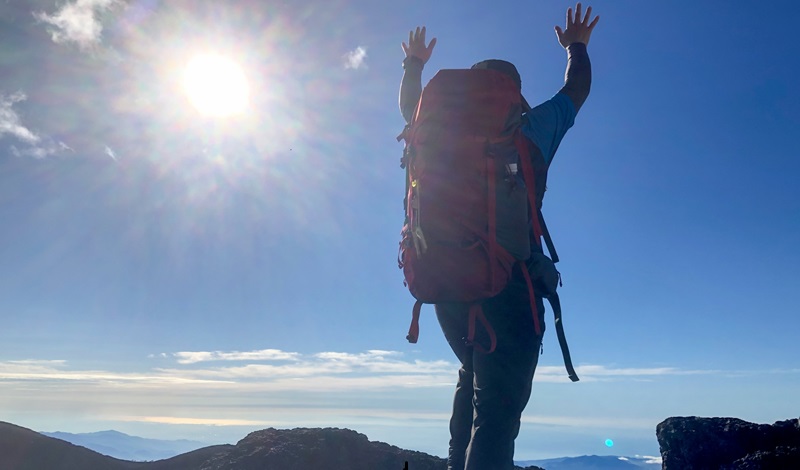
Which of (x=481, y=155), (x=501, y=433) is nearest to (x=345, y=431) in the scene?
(x=501, y=433)

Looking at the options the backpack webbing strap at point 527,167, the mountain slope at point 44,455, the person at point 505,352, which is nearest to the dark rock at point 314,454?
the mountain slope at point 44,455

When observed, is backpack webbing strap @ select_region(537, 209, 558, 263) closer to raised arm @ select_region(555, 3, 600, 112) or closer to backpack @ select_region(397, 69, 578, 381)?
backpack @ select_region(397, 69, 578, 381)

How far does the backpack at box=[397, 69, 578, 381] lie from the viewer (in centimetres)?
485

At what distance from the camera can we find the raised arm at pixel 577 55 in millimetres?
5906

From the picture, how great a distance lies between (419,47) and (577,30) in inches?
75.4

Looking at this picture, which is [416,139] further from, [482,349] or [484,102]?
[482,349]

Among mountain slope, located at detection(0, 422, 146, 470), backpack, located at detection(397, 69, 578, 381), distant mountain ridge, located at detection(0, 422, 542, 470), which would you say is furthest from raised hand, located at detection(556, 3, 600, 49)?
mountain slope, located at detection(0, 422, 146, 470)

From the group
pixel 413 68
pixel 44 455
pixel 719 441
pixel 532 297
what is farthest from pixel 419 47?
pixel 44 455

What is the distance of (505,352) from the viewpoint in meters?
4.86

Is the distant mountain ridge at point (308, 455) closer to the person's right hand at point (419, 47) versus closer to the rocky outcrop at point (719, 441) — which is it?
the rocky outcrop at point (719, 441)

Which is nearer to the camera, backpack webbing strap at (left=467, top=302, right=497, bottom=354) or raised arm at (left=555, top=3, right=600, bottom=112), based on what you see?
backpack webbing strap at (left=467, top=302, right=497, bottom=354)

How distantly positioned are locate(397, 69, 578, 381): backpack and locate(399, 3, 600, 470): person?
120 mm

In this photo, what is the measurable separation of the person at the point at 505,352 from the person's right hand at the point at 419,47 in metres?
1.47

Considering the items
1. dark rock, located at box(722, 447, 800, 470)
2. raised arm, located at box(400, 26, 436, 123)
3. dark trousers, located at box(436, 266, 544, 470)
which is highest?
raised arm, located at box(400, 26, 436, 123)
